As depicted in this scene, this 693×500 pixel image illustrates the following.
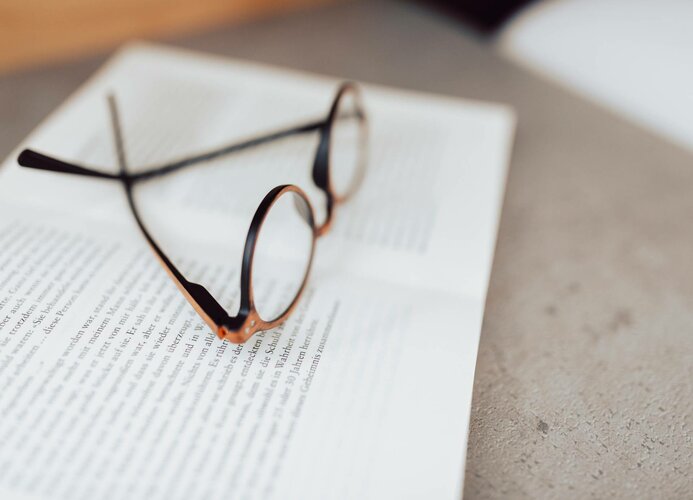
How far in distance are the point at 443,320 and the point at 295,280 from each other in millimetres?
96

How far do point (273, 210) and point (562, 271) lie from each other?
0.68 ft

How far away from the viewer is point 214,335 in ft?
1.13

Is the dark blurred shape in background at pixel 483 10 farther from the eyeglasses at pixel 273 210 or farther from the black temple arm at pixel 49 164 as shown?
the black temple arm at pixel 49 164

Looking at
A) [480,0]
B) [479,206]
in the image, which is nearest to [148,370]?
[479,206]

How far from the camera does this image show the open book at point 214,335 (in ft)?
0.94

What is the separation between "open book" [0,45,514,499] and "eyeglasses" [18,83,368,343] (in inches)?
0.4

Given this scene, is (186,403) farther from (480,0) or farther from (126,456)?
(480,0)

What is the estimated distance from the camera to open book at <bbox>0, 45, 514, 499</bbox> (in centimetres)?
29

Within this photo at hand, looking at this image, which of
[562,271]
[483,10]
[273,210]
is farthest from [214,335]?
[483,10]

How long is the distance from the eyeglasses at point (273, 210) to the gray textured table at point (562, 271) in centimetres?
12

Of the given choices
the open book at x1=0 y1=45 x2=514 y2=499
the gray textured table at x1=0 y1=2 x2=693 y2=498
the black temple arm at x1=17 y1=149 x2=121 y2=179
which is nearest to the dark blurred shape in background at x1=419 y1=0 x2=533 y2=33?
the gray textured table at x1=0 y1=2 x2=693 y2=498

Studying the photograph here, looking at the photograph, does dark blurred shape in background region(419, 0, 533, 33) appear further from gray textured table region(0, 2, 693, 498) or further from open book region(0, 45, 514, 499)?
open book region(0, 45, 514, 499)

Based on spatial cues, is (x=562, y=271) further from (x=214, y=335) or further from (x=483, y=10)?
(x=483, y=10)

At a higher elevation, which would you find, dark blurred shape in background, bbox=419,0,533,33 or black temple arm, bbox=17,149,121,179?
dark blurred shape in background, bbox=419,0,533,33
